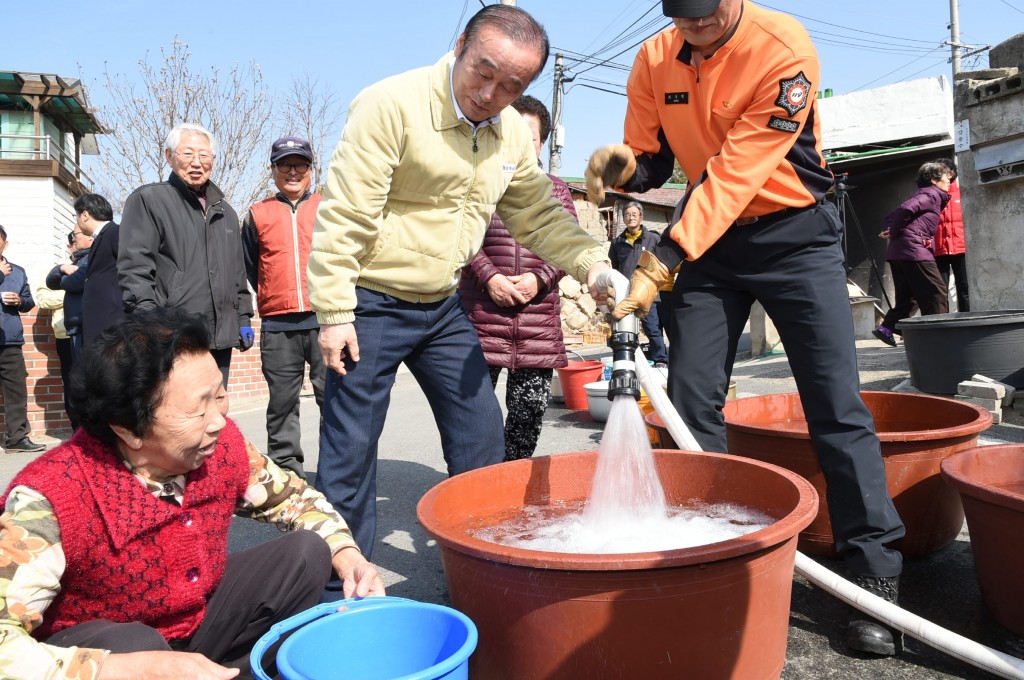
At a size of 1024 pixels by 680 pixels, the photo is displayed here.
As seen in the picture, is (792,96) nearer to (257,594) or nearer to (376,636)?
(376,636)

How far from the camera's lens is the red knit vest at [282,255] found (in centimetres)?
477

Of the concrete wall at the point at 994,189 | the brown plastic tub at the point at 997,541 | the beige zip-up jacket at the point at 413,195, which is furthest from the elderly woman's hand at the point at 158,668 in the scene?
the concrete wall at the point at 994,189

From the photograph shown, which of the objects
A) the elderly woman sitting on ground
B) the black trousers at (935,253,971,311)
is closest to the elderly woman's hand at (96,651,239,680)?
the elderly woman sitting on ground

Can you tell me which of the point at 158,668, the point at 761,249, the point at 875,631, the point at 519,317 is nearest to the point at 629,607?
the point at 158,668

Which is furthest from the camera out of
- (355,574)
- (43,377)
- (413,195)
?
(43,377)

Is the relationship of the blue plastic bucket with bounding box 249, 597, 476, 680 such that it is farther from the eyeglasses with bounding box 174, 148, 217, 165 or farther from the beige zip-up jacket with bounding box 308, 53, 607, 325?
the eyeglasses with bounding box 174, 148, 217, 165

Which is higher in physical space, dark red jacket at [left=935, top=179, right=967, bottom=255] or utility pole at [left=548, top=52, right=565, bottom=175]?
utility pole at [left=548, top=52, right=565, bottom=175]

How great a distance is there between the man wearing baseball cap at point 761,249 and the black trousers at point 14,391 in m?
6.30

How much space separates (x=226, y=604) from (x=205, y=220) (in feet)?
9.70

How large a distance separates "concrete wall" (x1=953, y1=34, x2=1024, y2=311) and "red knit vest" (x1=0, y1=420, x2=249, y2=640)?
6317 mm

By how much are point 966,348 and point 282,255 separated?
4554mm

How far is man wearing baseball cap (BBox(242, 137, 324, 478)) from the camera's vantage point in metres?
4.73

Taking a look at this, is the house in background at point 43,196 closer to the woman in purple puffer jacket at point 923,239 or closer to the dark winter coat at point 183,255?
the dark winter coat at point 183,255

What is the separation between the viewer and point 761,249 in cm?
250
